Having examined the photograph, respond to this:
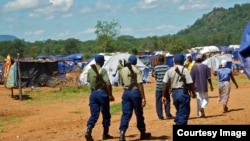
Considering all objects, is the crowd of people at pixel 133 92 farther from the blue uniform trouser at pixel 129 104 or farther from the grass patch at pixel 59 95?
the grass patch at pixel 59 95

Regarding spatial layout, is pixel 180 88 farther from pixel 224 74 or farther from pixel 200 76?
pixel 224 74

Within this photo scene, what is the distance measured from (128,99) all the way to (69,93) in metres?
17.0

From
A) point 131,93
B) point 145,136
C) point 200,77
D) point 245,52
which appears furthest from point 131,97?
point 245,52

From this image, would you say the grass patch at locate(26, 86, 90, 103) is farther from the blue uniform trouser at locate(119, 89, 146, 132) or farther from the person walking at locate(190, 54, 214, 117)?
the blue uniform trouser at locate(119, 89, 146, 132)

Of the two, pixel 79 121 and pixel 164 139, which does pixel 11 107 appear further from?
→ pixel 164 139

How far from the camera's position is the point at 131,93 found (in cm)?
1001

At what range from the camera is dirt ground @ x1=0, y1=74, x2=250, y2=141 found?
11.9 metres

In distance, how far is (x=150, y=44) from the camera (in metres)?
110

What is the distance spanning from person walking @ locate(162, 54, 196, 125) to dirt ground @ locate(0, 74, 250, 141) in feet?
2.07

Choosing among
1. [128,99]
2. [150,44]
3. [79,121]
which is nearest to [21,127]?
[79,121]

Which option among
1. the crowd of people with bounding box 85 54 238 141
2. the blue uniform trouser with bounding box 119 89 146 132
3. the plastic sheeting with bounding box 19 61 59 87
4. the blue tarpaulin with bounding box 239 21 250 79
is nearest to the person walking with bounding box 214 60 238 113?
the crowd of people with bounding box 85 54 238 141

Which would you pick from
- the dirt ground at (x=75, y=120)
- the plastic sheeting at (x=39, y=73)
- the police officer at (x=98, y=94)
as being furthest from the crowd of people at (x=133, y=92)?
the plastic sheeting at (x=39, y=73)

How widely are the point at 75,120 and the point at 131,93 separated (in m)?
5.83

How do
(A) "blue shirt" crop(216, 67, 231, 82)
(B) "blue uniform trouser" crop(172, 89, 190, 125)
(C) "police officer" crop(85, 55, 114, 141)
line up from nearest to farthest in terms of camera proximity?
(B) "blue uniform trouser" crop(172, 89, 190, 125) < (C) "police officer" crop(85, 55, 114, 141) < (A) "blue shirt" crop(216, 67, 231, 82)
